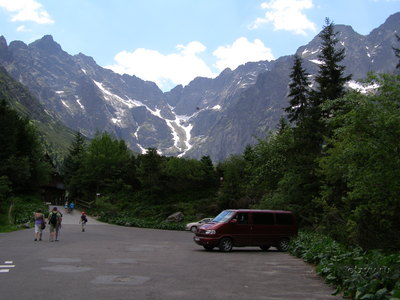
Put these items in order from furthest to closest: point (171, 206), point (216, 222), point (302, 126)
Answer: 1. point (171, 206)
2. point (302, 126)
3. point (216, 222)

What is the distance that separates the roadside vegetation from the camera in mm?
12289

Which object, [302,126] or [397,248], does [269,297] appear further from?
[302,126]

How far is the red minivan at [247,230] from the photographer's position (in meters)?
18.9

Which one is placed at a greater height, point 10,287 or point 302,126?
point 302,126

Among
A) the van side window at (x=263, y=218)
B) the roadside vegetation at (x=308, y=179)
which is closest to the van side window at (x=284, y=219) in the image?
the van side window at (x=263, y=218)

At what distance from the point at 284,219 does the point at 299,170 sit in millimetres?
8695

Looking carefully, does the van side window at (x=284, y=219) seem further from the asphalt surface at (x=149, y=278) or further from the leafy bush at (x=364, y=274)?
the leafy bush at (x=364, y=274)

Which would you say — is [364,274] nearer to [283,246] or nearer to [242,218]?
[242,218]

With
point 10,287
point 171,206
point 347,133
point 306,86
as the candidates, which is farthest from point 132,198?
point 10,287

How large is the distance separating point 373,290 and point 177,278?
4892 mm

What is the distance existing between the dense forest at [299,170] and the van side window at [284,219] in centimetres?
155

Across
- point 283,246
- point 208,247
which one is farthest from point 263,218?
point 208,247

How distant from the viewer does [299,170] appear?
28.5 metres

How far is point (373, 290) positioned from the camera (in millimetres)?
7230
